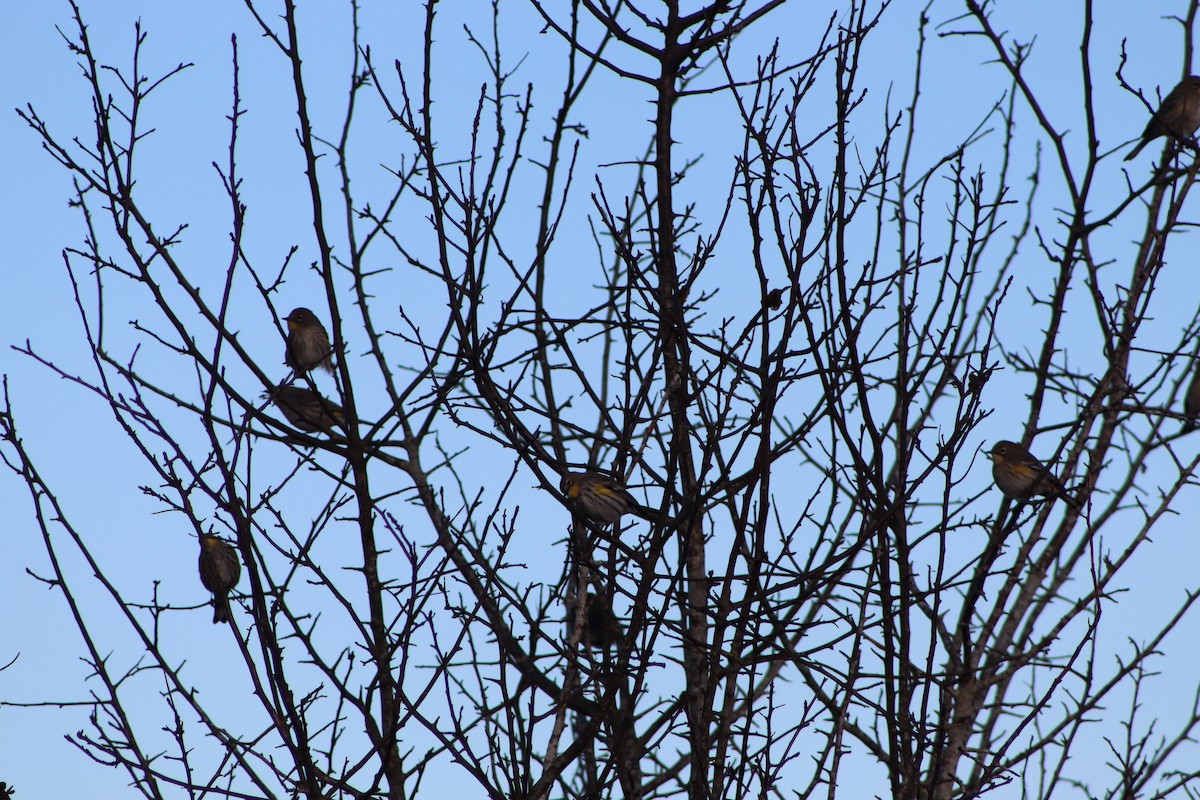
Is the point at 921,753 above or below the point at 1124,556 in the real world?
below

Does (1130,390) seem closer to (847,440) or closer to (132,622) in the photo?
(847,440)

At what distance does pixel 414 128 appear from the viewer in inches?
195

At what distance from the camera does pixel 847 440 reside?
3730 mm

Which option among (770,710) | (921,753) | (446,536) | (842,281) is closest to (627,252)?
(842,281)

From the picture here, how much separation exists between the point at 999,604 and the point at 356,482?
2.59 meters

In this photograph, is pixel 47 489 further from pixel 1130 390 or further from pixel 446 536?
pixel 1130 390

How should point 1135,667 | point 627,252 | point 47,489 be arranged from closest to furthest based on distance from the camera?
1. point 627,252
2. point 47,489
3. point 1135,667

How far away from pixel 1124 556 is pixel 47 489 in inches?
154

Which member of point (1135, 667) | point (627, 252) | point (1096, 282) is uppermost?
point (1096, 282)

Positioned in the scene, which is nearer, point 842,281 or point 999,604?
point 842,281

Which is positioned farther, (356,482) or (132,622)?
(356,482)


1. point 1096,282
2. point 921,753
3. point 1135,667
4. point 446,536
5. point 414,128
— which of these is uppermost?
point 414,128

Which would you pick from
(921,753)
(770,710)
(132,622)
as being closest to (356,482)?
(132,622)

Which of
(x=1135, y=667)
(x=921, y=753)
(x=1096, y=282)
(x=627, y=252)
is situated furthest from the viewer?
(x=1096, y=282)
